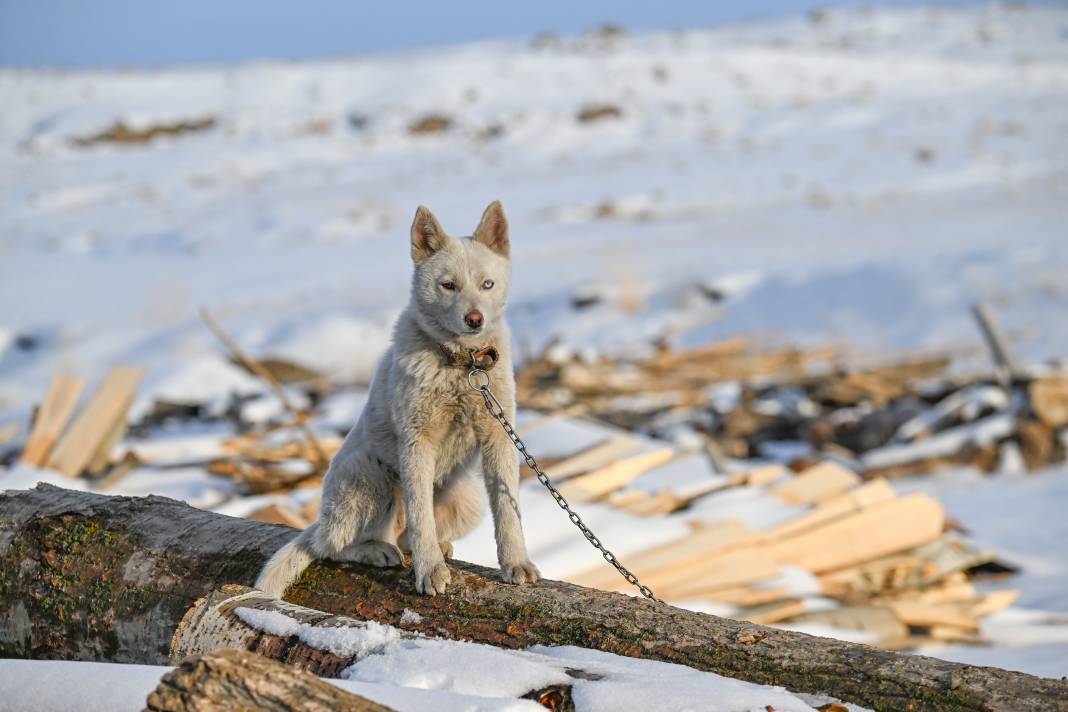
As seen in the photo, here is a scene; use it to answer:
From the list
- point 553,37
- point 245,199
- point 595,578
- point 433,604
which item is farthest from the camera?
point 553,37

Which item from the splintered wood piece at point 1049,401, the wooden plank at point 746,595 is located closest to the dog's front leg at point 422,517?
the wooden plank at point 746,595

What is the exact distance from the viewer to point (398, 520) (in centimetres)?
385

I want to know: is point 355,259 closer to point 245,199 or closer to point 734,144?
point 245,199

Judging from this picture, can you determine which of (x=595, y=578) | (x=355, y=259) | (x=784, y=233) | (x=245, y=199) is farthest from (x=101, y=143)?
(x=595, y=578)

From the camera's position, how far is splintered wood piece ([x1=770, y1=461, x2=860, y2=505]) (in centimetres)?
654

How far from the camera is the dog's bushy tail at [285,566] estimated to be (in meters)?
3.33

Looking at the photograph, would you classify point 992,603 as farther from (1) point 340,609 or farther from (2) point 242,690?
(2) point 242,690

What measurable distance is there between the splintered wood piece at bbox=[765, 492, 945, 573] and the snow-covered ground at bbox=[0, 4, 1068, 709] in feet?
2.38

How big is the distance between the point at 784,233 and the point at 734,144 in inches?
463

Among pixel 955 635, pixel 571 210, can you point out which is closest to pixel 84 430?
pixel 955 635

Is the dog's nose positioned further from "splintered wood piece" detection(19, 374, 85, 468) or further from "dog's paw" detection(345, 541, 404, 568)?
"splintered wood piece" detection(19, 374, 85, 468)

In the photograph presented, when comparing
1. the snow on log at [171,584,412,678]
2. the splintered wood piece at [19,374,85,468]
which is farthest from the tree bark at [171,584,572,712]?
the splintered wood piece at [19,374,85,468]

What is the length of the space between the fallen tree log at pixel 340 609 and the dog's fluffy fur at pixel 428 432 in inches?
5.3

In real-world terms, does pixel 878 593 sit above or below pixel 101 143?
below
